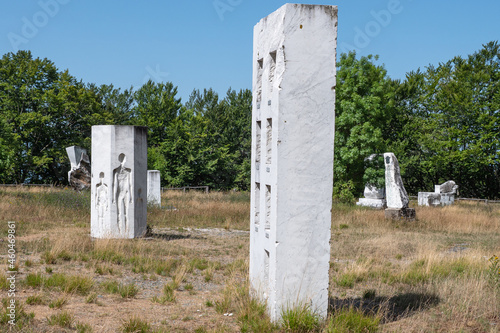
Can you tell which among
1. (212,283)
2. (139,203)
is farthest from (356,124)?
(212,283)

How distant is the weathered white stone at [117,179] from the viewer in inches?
484

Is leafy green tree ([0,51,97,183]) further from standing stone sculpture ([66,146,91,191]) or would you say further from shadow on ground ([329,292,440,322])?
shadow on ground ([329,292,440,322])

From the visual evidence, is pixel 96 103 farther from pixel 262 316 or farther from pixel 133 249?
pixel 262 316

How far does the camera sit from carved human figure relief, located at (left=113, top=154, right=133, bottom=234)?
12.4 metres

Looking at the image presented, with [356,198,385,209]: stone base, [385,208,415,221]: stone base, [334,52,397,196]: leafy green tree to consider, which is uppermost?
[334,52,397,196]: leafy green tree

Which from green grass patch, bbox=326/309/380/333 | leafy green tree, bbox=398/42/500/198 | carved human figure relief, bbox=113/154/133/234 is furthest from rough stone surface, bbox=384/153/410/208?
leafy green tree, bbox=398/42/500/198

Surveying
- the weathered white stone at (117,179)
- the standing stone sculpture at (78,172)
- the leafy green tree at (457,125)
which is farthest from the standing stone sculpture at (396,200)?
the leafy green tree at (457,125)

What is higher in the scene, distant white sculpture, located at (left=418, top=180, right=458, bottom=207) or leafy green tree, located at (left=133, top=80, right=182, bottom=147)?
leafy green tree, located at (left=133, top=80, right=182, bottom=147)

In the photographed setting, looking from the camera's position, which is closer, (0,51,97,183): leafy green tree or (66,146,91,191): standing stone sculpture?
(66,146,91,191): standing stone sculpture

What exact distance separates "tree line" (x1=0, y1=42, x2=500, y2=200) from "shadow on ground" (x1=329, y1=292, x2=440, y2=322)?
959 inches

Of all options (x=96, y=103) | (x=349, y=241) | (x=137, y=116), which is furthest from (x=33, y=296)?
(x=137, y=116)

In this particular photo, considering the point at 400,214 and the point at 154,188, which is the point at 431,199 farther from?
the point at 154,188

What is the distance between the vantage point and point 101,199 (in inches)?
494

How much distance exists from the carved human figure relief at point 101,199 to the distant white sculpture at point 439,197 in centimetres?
2175
